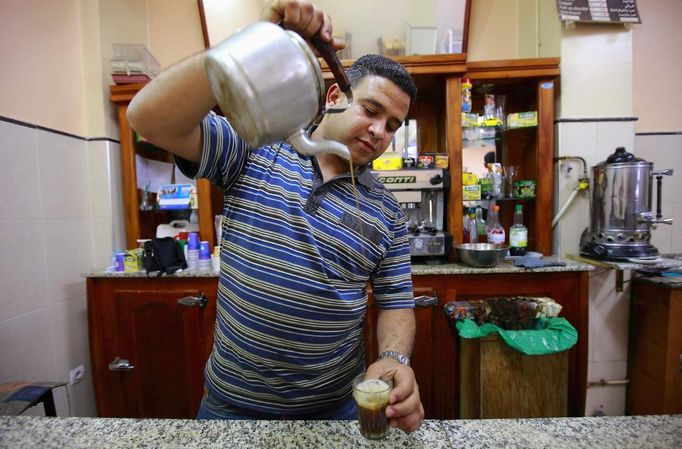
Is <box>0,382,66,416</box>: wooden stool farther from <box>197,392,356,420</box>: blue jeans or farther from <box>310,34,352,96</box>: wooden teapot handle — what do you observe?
<box>310,34,352,96</box>: wooden teapot handle

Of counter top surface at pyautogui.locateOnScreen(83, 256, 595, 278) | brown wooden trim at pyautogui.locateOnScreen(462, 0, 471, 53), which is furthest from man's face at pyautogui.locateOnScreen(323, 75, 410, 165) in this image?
brown wooden trim at pyautogui.locateOnScreen(462, 0, 471, 53)

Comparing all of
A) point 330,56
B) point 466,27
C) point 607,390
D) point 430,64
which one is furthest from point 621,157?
point 330,56

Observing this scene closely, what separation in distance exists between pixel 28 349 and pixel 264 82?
2.13m

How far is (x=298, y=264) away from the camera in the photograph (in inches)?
32.6

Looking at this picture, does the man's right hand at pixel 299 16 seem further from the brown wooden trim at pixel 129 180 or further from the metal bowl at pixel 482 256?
the brown wooden trim at pixel 129 180

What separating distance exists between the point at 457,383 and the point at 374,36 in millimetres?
2302

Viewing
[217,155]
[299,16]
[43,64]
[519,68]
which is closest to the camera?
[299,16]

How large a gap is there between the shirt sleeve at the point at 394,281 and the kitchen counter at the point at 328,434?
1.22 feet

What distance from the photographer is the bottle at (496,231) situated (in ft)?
6.87

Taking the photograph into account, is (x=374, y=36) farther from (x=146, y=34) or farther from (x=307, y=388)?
(x=307, y=388)

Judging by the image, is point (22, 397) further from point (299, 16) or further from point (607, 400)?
point (607, 400)

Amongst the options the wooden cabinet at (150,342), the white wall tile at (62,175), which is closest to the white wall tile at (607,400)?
the wooden cabinet at (150,342)

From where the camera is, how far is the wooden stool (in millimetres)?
1136

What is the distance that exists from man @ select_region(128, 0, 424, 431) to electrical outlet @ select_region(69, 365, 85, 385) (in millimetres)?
1565
